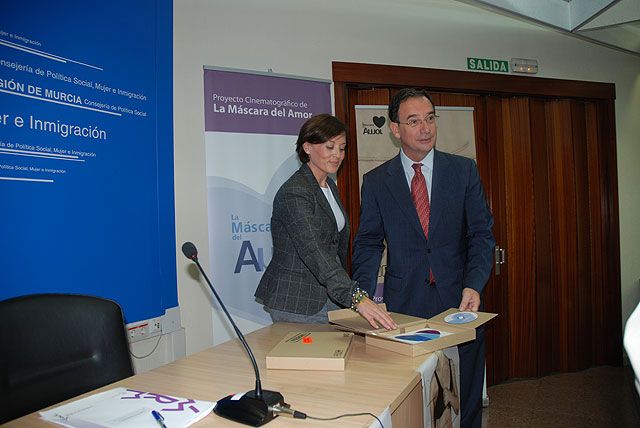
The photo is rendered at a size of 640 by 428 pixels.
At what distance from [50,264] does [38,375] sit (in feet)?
2.51

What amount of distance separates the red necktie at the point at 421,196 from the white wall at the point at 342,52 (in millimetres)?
1316

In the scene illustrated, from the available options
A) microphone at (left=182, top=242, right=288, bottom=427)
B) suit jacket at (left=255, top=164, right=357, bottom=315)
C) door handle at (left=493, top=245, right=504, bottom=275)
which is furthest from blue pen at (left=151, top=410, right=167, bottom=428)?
door handle at (left=493, top=245, right=504, bottom=275)

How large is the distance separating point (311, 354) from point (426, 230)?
874mm

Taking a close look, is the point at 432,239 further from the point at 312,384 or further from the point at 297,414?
the point at 297,414

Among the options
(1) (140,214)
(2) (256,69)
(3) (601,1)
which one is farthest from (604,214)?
(1) (140,214)

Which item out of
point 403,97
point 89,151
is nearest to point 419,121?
point 403,97

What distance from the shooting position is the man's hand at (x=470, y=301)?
175cm

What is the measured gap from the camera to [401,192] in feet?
6.73

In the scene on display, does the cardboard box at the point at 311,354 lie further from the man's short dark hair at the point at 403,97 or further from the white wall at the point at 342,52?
the white wall at the point at 342,52

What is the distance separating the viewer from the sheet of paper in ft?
3.24

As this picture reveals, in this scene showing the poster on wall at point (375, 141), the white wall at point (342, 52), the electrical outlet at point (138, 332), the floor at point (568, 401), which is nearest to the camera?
the electrical outlet at point (138, 332)

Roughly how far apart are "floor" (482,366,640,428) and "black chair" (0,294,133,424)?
7.89 feet

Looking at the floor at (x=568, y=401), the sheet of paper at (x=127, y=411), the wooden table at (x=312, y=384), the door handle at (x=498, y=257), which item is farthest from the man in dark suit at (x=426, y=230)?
the door handle at (x=498, y=257)

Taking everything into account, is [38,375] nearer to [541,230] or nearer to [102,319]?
[102,319]
